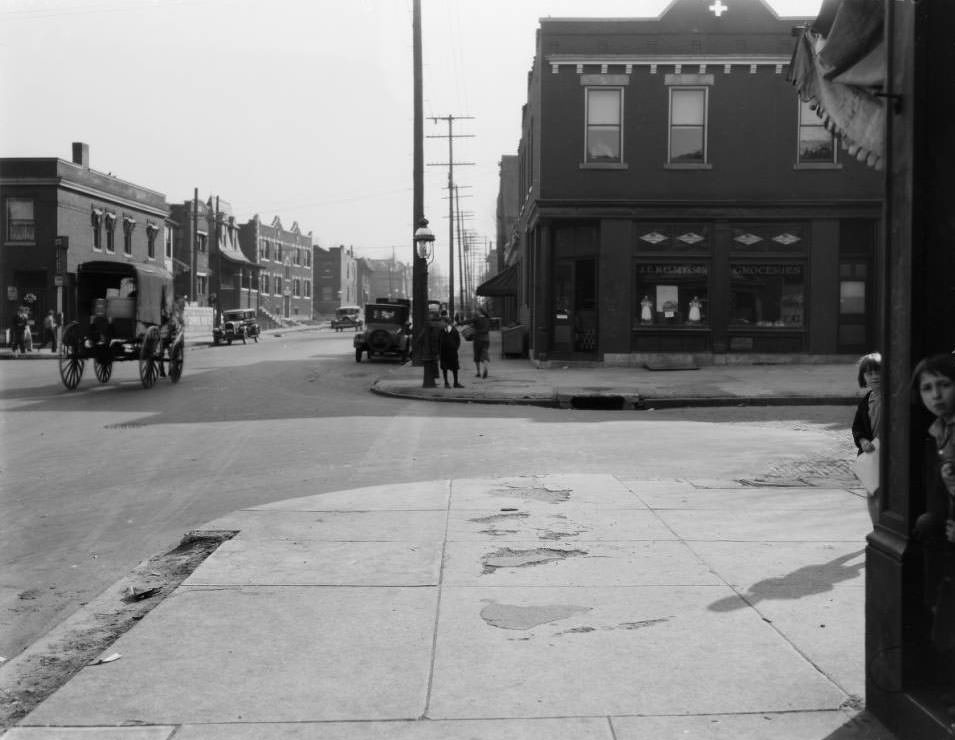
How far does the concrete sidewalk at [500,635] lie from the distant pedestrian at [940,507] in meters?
0.57

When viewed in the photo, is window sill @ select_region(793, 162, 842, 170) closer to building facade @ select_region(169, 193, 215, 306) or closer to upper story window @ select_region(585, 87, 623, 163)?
upper story window @ select_region(585, 87, 623, 163)

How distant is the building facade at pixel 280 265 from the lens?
92.6m

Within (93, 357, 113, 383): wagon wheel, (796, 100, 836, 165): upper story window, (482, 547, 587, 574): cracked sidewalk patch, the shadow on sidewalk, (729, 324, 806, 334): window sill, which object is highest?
(796, 100, 836, 165): upper story window

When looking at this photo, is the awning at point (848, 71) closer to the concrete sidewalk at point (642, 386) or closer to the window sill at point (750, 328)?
the concrete sidewalk at point (642, 386)

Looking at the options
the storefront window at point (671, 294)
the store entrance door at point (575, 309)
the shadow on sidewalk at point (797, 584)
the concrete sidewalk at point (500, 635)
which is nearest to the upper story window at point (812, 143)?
the storefront window at point (671, 294)

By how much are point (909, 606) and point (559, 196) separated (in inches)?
1020

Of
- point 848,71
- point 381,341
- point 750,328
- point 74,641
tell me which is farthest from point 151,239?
point 848,71

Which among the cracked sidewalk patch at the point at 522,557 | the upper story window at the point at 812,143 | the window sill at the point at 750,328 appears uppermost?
the upper story window at the point at 812,143

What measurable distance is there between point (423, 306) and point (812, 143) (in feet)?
39.2

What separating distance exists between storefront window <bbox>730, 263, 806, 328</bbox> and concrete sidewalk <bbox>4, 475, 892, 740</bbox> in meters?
21.2

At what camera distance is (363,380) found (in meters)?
26.1

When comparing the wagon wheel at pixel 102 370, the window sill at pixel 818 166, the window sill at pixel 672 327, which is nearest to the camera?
the wagon wheel at pixel 102 370

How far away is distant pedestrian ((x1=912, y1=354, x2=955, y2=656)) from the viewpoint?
11.3ft

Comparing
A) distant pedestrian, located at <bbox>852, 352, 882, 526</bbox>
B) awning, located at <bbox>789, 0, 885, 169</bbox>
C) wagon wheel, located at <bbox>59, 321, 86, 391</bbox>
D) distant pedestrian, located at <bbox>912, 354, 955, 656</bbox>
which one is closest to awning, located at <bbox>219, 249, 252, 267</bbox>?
wagon wheel, located at <bbox>59, 321, 86, 391</bbox>
